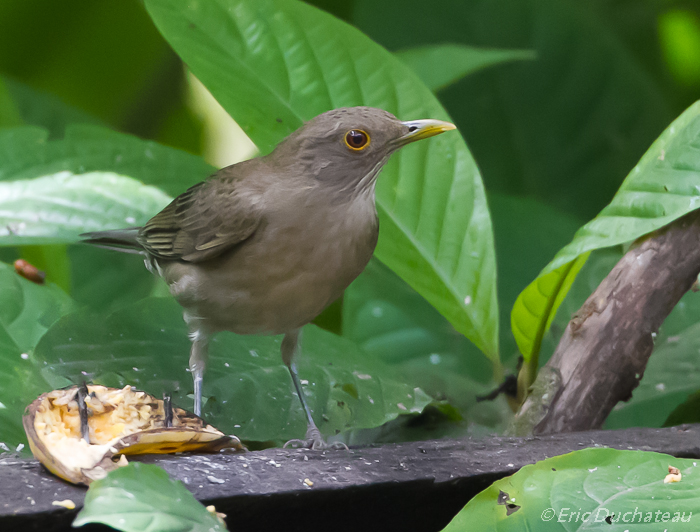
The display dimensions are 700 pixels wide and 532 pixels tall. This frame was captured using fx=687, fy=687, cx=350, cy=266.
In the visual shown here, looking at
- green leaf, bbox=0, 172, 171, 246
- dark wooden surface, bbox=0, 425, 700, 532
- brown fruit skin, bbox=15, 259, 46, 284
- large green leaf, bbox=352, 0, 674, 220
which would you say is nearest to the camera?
dark wooden surface, bbox=0, 425, 700, 532

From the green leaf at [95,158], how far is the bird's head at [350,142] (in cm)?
92

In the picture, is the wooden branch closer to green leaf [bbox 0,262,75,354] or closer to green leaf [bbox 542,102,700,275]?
green leaf [bbox 542,102,700,275]

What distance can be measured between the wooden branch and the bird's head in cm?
78

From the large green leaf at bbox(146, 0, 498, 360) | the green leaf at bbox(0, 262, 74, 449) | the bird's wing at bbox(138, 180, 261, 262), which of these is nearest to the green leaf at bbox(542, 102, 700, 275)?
the large green leaf at bbox(146, 0, 498, 360)

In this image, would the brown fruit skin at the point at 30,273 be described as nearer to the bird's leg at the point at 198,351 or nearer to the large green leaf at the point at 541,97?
the bird's leg at the point at 198,351

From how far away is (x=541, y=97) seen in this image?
4.44 m

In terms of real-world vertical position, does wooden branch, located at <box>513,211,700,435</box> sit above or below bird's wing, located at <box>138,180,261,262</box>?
below

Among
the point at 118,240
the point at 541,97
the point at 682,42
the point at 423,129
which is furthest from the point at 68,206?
the point at 682,42

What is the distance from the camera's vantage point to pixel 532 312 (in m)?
2.21

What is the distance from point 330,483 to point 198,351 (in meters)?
0.89

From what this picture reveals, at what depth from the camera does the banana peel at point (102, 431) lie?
1389 mm

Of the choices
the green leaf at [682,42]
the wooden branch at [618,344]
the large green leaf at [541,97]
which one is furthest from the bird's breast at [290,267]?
the green leaf at [682,42]

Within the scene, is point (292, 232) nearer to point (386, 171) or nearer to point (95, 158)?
point (386, 171)

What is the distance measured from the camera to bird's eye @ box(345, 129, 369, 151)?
2.10 meters
